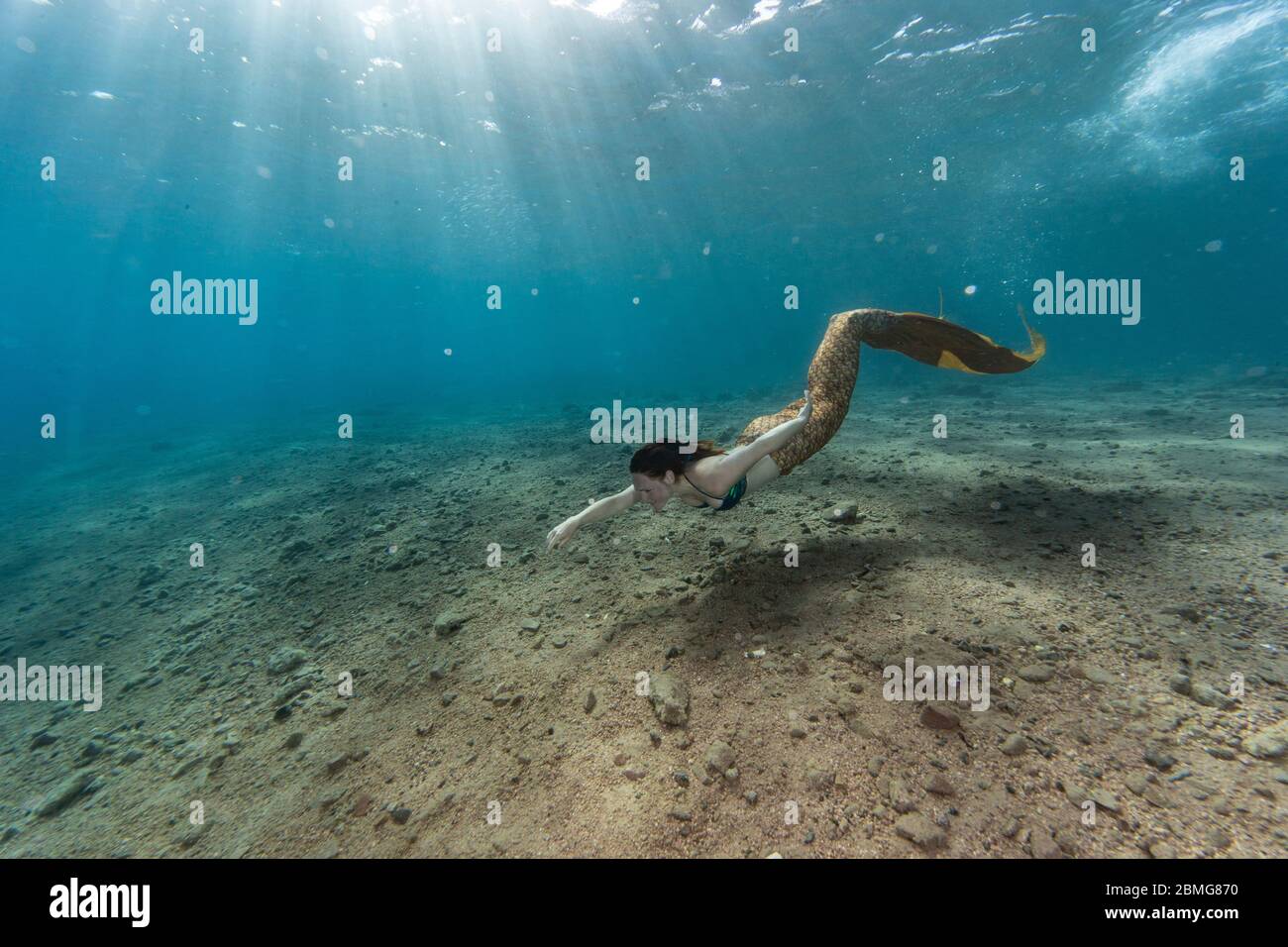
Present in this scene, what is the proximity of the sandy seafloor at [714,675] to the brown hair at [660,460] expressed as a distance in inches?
50.5

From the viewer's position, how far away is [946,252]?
6725cm

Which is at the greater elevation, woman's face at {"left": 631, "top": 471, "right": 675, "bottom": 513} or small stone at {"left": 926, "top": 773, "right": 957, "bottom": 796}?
woman's face at {"left": 631, "top": 471, "right": 675, "bottom": 513}

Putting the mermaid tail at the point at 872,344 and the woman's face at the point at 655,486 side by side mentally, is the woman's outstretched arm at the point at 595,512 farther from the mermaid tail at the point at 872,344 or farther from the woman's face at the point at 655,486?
the mermaid tail at the point at 872,344

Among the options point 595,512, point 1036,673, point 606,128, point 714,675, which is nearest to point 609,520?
point 595,512

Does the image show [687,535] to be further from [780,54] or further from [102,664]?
[780,54]

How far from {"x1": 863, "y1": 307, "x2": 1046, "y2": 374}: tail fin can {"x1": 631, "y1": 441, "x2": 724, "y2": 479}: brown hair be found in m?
3.71

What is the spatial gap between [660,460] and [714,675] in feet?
5.70

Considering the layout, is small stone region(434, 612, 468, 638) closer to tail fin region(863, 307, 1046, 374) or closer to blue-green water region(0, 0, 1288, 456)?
tail fin region(863, 307, 1046, 374)

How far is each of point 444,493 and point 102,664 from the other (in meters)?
4.77

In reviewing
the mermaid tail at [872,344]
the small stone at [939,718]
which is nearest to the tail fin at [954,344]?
the mermaid tail at [872,344]

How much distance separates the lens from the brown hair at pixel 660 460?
4043 mm

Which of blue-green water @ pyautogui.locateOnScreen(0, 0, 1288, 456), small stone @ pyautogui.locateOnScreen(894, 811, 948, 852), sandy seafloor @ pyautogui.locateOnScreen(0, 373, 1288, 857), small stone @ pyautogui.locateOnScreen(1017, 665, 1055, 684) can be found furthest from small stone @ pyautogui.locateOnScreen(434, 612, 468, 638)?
blue-green water @ pyautogui.locateOnScreen(0, 0, 1288, 456)

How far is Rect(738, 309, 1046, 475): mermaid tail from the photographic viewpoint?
5.45 m

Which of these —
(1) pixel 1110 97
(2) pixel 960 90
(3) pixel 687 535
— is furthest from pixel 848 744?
(1) pixel 1110 97
